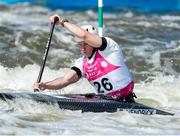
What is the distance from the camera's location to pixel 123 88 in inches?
259

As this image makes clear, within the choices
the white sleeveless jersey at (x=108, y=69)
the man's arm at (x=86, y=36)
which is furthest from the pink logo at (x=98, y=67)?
the man's arm at (x=86, y=36)

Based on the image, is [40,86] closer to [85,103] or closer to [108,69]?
Answer: [85,103]

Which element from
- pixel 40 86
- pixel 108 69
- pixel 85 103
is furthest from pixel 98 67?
pixel 40 86

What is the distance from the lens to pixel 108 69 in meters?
6.49

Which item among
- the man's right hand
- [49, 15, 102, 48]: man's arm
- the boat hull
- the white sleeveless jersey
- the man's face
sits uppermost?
[49, 15, 102, 48]: man's arm

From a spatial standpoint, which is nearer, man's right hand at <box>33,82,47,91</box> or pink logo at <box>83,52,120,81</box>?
pink logo at <box>83,52,120,81</box>

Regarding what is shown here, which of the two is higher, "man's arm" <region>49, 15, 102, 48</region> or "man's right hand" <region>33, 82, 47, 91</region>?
"man's arm" <region>49, 15, 102, 48</region>

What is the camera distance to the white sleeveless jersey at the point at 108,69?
645 centimetres

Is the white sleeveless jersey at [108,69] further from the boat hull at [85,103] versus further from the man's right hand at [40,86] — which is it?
the man's right hand at [40,86]

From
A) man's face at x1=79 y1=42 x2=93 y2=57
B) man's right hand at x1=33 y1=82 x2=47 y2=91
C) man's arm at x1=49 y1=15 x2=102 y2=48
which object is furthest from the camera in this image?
man's right hand at x1=33 y1=82 x2=47 y2=91

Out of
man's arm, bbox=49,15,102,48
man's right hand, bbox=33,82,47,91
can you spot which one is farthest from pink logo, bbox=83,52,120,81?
man's right hand, bbox=33,82,47,91

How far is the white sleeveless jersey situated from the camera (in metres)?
6.45

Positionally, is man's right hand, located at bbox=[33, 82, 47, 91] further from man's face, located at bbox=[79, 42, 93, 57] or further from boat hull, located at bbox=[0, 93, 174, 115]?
man's face, located at bbox=[79, 42, 93, 57]

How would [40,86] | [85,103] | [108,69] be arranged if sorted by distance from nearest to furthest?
[85,103] < [108,69] < [40,86]
